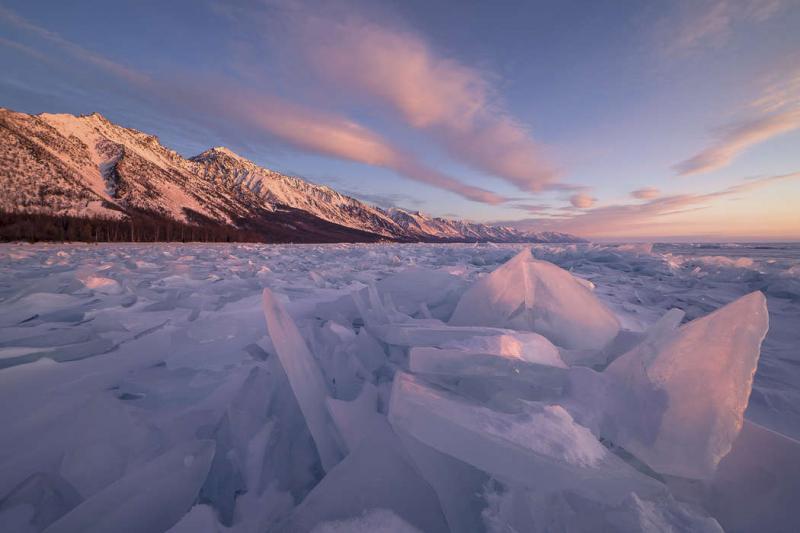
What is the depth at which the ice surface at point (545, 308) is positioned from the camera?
4.87 feet

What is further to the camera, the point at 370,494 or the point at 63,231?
the point at 63,231

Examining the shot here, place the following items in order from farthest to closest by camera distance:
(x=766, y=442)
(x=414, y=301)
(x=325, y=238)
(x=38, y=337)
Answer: (x=325, y=238), (x=414, y=301), (x=38, y=337), (x=766, y=442)

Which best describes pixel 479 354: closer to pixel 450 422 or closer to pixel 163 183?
pixel 450 422

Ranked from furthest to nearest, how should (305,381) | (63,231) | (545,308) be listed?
(63,231) → (545,308) → (305,381)

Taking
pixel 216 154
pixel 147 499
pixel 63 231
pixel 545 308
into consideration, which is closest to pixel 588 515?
pixel 147 499

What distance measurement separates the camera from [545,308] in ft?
5.04

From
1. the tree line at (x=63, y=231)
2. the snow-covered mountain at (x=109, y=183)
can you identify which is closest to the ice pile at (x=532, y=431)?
the tree line at (x=63, y=231)

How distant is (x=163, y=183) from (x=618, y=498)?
94.8 meters

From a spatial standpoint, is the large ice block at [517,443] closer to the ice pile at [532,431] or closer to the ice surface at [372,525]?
the ice pile at [532,431]

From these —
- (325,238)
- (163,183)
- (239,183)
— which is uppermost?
(239,183)

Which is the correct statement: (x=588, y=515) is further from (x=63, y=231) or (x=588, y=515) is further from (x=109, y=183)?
(x=109, y=183)

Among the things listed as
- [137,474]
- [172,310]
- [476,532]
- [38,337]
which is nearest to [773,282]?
[476,532]

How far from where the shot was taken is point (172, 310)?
2348mm

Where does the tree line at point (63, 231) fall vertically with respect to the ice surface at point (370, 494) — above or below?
above
